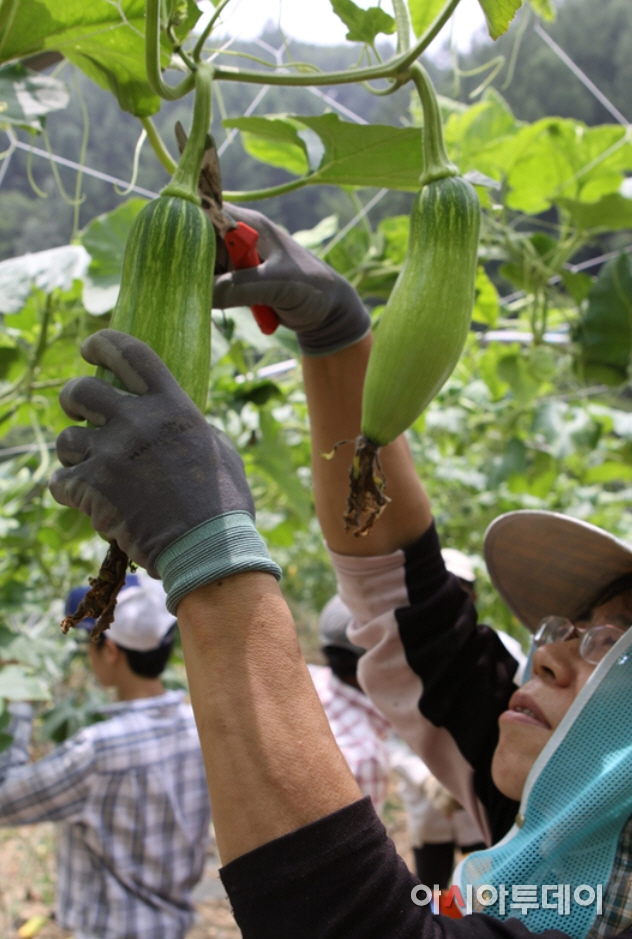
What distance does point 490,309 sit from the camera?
74.3 inches

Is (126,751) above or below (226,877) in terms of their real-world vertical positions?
below

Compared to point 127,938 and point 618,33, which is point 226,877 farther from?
point 618,33

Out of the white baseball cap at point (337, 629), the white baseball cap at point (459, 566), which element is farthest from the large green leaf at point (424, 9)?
the white baseball cap at point (337, 629)

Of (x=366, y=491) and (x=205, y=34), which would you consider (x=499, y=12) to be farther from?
(x=366, y=491)

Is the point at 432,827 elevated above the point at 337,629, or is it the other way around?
the point at 337,629

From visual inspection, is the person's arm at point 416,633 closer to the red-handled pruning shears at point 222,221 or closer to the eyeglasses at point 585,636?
the eyeglasses at point 585,636

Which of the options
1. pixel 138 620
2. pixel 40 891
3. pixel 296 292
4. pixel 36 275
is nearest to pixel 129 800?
pixel 138 620

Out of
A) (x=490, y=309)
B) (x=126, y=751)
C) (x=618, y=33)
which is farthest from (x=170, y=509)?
(x=618, y=33)

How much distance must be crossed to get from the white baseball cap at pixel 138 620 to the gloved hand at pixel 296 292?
1221 millimetres

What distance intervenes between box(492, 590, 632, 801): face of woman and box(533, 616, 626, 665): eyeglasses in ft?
0.04

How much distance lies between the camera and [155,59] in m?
0.69

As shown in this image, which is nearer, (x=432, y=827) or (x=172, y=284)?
(x=172, y=284)

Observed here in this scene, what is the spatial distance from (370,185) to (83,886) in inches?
74.9

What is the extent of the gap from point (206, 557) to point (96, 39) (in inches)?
22.3
